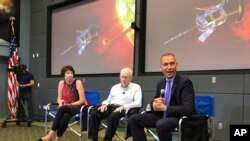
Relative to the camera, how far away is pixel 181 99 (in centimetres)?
322

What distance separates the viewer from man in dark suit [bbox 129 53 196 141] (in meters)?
3.11

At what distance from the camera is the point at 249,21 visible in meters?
4.33

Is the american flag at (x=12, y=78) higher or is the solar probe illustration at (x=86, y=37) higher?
the solar probe illustration at (x=86, y=37)

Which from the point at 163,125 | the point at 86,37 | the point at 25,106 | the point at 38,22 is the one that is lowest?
the point at 25,106

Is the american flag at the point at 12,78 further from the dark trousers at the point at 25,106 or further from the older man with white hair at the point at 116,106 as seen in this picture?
the older man with white hair at the point at 116,106

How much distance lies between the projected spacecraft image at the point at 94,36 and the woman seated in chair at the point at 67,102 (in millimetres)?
1514

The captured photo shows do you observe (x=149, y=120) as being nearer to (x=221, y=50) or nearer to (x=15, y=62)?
(x=221, y=50)

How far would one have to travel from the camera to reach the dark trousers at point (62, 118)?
4289 mm

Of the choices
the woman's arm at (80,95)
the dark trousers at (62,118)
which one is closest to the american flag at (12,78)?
the woman's arm at (80,95)

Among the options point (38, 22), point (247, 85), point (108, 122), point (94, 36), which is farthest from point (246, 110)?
point (38, 22)

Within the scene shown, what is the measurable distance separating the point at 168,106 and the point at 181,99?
0.14 meters

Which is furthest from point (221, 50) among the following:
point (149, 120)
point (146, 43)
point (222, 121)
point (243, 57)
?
point (149, 120)

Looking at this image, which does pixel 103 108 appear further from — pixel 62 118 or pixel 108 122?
pixel 62 118

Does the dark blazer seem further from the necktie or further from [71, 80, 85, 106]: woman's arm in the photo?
[71, 80, 85, 106]: woman's arm
